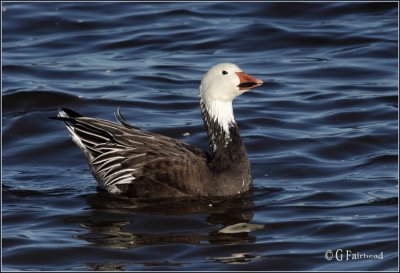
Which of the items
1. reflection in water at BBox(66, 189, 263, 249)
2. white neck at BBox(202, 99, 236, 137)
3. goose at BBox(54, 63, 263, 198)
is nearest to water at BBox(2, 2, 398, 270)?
reflection in water at BBox(66, 189, 263, 249)

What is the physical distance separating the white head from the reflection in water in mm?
953

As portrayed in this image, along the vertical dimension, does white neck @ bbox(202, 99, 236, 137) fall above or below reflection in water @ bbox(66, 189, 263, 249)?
above

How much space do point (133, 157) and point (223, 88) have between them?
1.21 meters

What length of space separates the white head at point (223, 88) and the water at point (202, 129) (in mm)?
923

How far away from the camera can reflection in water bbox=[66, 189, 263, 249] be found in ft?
36.2

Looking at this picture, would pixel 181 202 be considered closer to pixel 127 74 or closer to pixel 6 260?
pixel 6 260

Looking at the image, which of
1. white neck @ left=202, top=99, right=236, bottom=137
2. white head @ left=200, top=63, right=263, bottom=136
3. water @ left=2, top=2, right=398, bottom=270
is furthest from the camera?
white neck @ left=202, top=99, right=236, bottom=137

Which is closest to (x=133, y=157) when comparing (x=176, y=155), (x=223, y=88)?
(x=176, y=155)

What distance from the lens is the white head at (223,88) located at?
12.5m

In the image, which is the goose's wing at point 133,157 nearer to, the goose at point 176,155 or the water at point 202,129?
the goose at point 176,155

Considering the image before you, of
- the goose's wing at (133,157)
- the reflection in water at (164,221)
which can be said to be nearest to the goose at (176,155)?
the goose's wing at (133,157)

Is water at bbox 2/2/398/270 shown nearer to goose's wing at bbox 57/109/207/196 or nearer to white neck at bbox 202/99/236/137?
goose's wing at bbox 57/109/207/196

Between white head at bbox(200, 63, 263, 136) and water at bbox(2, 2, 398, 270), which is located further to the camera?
white head at bbox(200, 63, 263, 136)

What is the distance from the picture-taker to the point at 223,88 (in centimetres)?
1247
